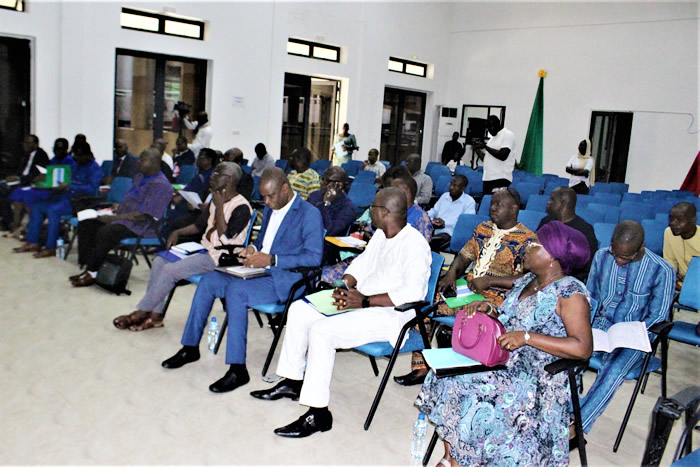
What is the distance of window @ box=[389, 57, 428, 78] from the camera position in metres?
16.8

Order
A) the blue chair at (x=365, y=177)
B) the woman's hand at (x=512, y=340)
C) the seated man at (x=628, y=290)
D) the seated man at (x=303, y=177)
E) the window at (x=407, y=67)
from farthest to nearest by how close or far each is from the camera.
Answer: the window at (x=407, y=67)
the blue chair at (x=365, y=177)
the seated man at (x=303, y=177)
the seated man at (x=628, y=290)
the woman's hand at (x=512, y=340)

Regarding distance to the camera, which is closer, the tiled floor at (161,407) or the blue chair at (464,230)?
the tiled floor at (161,407)

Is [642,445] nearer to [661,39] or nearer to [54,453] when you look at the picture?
[54,453]

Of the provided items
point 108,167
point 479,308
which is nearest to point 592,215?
point 479,308

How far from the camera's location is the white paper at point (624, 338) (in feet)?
10.2

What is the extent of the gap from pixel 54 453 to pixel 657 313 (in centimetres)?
330

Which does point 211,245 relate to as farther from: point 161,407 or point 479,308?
point 479,308

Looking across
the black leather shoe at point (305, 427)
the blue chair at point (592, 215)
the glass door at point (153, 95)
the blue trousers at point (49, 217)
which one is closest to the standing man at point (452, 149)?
the glass door at point (153, 95)

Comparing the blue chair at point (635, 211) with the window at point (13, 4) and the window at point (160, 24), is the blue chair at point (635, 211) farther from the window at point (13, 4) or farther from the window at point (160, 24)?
the window at point (13, 4)

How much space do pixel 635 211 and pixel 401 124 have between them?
11.1 meters

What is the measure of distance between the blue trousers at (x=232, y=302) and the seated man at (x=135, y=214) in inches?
73.1

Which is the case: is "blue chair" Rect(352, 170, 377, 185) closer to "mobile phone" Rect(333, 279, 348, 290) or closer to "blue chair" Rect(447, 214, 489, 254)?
"blue chair" Rect(447, 214, 489, 254)

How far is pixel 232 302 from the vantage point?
13.1 ft

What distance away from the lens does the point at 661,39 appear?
46.4 feet
